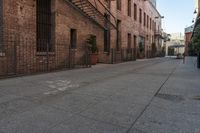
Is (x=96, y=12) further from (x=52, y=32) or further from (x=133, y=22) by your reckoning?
(x=133, y=22)

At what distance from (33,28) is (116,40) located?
12513mm

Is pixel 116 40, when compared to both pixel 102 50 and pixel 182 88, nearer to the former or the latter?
pixel 102 50

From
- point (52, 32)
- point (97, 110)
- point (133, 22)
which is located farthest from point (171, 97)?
point (133, 22)

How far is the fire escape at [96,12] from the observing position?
15241 millimetres

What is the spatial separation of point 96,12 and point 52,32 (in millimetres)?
5582

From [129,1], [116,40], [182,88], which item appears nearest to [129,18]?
[129,1]

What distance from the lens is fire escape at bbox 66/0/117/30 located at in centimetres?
1524

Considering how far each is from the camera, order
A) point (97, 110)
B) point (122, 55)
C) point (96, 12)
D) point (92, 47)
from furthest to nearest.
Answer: point (122, 55)
point (96, 12)
point (92, 47)
point (97, 110)

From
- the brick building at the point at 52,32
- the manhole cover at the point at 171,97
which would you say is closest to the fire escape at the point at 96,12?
the brick building at the point at 52,32

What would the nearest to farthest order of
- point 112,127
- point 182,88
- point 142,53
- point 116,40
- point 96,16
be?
point 112,127 < point 182,88 < point 96,16 < point 116,40 < point 142,53

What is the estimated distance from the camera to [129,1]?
27.3 meters

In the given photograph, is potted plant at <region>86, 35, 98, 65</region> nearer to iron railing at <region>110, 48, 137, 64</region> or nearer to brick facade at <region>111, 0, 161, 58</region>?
iron railing at <region>110, 48, 137, 64</region>

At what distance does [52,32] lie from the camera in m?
13.0

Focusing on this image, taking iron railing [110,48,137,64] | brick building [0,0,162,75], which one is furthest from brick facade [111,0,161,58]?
brick building [0,0,162,75]
